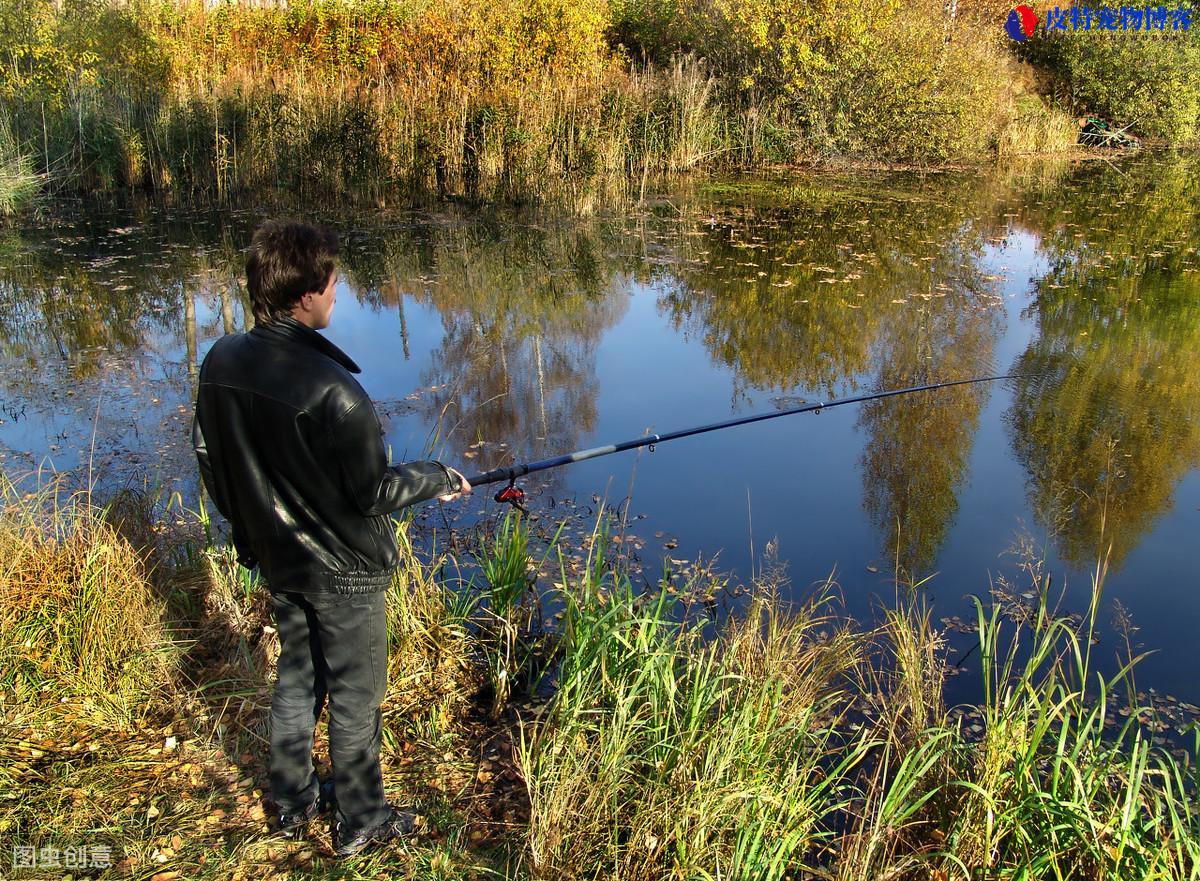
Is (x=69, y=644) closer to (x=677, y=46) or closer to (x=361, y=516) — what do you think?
(x=361, y=516)

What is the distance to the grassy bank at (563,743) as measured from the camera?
7.99 ft

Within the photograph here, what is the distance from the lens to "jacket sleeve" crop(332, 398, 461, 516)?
85.5 inches

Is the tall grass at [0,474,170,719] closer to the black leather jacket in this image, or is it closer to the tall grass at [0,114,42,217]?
the black leather jacket

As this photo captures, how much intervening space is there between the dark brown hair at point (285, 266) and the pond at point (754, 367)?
2408mm

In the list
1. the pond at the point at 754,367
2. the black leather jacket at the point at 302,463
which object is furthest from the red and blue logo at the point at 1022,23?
the black leather jacket at the point at 302,463

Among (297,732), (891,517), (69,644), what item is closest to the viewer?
(297,732)

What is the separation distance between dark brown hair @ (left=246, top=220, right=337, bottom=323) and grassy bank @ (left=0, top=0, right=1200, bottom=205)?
11387mm

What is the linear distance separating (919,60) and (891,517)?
13522 millimetres

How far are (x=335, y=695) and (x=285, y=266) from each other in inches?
41.8

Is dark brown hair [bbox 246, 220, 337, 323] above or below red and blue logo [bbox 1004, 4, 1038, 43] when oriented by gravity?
below

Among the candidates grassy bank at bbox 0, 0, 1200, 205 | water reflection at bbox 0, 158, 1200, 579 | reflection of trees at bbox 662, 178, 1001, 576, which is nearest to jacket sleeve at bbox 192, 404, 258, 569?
water reflection at bbox 0, 158, 1200, 579

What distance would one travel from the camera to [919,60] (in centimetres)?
1614

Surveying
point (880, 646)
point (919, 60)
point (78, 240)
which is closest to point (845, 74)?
point (919, 60)

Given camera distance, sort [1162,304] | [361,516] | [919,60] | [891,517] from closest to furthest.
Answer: [361,516] → [891,517] → [1162,304] → [919,60]
